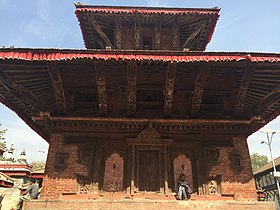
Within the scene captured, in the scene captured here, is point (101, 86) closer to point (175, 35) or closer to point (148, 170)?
point (148, 170)

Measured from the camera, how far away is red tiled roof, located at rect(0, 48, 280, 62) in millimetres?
7246

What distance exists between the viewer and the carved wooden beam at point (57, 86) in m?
7.75

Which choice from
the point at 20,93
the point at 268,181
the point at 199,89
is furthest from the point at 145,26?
the point at 268,181

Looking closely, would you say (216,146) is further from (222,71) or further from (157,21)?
(157,21)

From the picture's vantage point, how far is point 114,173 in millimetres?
8602

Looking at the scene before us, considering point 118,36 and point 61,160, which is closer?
point 61,160

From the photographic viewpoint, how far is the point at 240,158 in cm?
865

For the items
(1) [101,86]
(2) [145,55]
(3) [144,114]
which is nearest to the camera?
(2) [145,55]

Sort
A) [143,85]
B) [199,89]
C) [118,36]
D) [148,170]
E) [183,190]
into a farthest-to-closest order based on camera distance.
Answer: [118,36]
[143,85]
[148,170]
[199,89]
[183,190]

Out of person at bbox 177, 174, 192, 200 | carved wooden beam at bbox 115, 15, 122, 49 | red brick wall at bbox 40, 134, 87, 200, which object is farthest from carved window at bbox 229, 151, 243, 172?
carved wooden beam at bbox 115, 15, 122, 49

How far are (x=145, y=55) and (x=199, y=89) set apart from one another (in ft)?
7.91

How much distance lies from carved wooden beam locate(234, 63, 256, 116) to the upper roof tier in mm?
4027

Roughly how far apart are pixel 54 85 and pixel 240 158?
7.09 meters

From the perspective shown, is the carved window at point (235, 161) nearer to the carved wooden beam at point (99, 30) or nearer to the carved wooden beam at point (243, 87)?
the carved wooden beam at point (243, 87)
